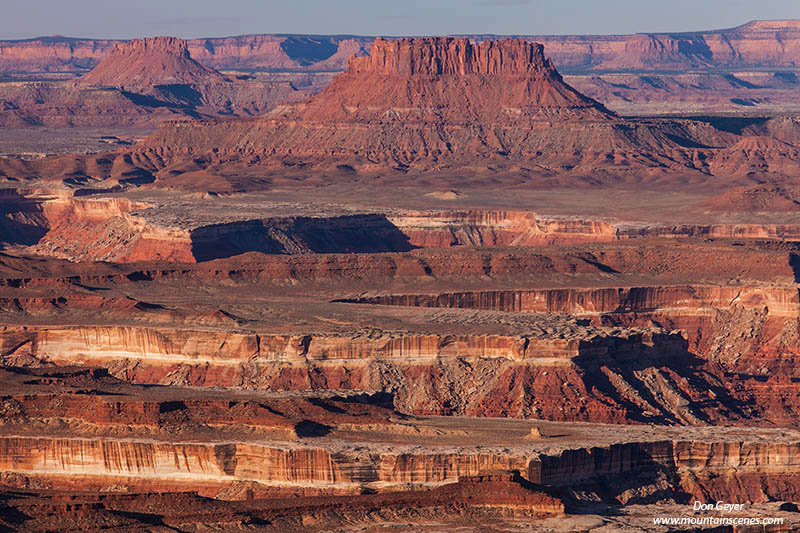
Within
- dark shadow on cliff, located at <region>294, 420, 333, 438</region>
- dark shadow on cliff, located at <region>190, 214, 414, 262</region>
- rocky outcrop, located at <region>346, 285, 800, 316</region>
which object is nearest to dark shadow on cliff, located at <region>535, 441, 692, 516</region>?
dark shadow on cliff, located at <region>294, 420, 333, 438</region>

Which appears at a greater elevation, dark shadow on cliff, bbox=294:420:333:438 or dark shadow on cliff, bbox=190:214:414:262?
dark shadow on cliff, bbox=190:214:414:262

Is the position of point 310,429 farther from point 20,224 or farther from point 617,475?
point 20,224

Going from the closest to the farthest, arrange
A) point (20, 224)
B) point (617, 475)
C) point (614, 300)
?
point (617, 475) → point (614, 300) → point (20, 224)

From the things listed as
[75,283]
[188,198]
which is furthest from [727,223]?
[75,283]

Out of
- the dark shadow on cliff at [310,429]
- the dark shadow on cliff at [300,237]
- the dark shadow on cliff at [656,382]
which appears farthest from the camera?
the dark shadow on cliff at [300,237]

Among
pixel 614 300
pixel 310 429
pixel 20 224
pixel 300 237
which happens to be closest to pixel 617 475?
pixel 310 429

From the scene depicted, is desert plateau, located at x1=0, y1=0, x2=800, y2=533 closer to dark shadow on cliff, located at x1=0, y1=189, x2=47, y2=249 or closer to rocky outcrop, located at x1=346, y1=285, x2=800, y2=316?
rocky outcrop, located at x1=346, y1=285, x2=800, y2=316

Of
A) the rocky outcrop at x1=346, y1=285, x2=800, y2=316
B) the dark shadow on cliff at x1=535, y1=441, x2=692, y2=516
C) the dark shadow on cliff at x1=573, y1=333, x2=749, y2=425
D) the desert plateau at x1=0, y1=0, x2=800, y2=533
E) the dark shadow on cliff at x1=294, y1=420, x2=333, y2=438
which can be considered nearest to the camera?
the desert plateau at x1=0, y1=0, x2=800, y2=533

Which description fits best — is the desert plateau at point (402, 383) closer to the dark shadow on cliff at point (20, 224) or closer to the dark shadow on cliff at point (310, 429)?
the dark shadow on cliff at point (310, 429)

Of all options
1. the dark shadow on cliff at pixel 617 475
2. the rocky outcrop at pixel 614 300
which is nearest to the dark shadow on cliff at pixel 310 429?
the dark shadow on cliff at pixel 617 475
